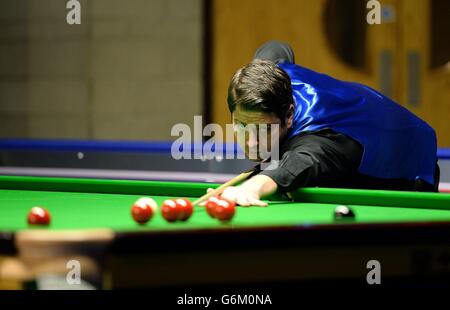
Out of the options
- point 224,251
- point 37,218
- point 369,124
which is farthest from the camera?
point 369,124

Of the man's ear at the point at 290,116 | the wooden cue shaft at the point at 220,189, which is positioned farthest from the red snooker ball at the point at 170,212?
the man's ear at the point at 290,116

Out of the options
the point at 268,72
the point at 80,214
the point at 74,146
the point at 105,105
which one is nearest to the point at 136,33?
the point at 105,105

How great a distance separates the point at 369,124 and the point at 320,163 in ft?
1.48

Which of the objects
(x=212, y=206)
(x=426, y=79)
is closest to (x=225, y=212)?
(x=212, y=206)

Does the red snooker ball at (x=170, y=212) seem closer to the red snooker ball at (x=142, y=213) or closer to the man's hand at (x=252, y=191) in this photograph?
the red snooker ball at (x=142, y=213)

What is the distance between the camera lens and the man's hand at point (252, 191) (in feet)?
8.03

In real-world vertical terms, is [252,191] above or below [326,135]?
below

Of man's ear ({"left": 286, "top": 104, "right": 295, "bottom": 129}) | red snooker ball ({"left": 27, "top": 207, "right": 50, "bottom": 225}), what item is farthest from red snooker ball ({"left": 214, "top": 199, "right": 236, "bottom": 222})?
man's ear ({"left": 286, "top": 104, "right": 295, "bottom": 129})

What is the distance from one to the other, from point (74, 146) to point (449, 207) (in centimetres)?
361

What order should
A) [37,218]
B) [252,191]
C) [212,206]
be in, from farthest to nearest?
[252,191], [212,206], [37,218]

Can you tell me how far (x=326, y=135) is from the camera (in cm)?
290

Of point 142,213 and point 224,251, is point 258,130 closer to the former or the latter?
point 142,213

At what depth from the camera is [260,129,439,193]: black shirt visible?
261 centimetres

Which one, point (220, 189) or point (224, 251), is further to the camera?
point (220, 189)
